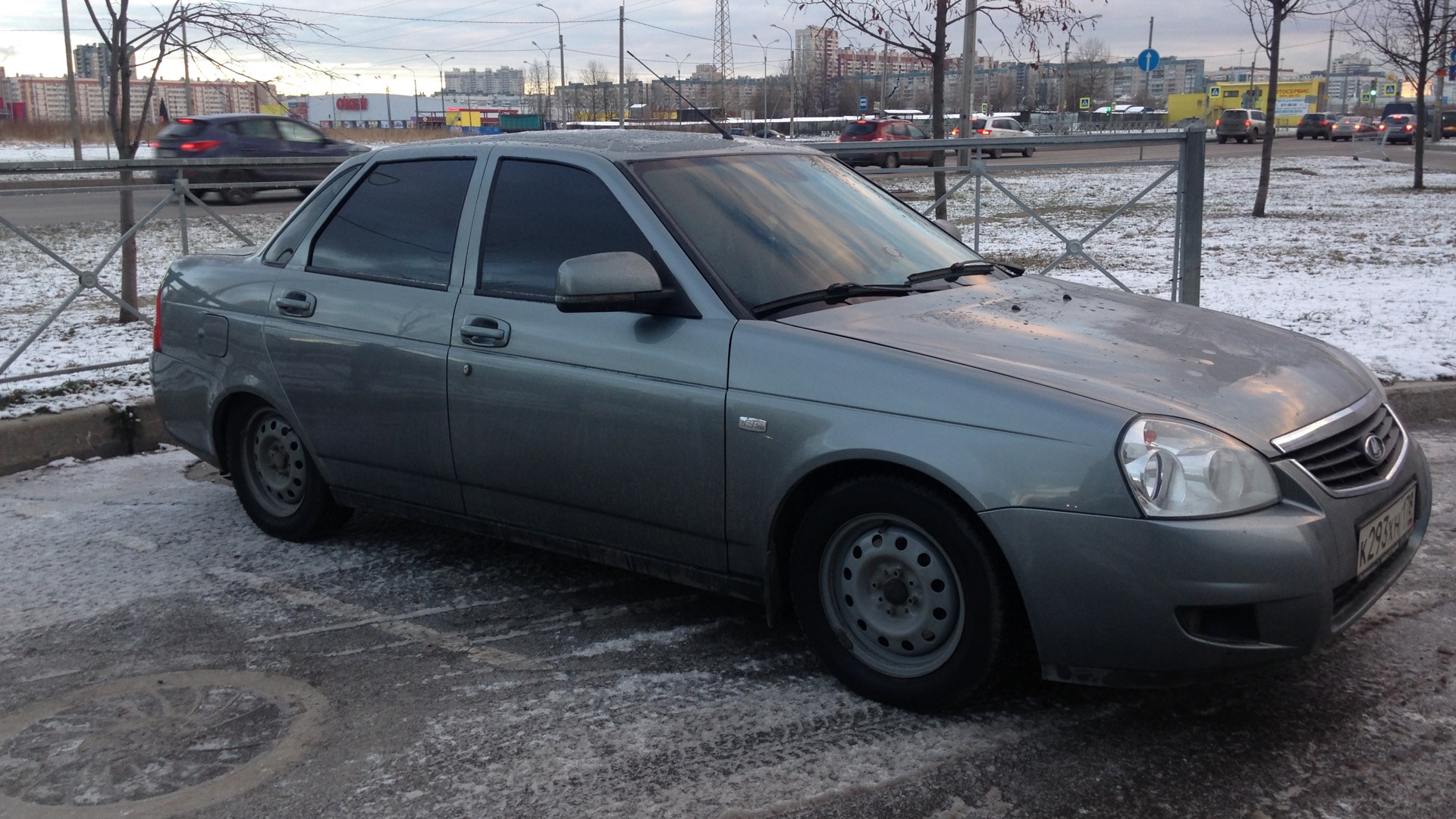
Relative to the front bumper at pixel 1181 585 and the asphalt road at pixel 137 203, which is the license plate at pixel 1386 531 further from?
the asphalt road at pixel 137 203

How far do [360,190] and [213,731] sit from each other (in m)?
2.30

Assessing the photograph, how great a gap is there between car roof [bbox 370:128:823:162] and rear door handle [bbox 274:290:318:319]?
2.13 feet

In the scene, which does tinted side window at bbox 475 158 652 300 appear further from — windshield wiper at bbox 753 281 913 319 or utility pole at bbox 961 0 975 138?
utility pole at bbox 961 0 975 138

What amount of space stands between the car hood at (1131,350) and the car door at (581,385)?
1.43 feet

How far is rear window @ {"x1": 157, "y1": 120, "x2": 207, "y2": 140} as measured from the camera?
22172mm

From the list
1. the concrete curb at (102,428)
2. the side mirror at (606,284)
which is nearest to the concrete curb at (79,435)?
the concrete curb at (102,428)

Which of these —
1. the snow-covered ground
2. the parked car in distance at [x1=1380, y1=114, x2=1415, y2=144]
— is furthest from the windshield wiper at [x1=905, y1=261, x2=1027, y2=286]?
the parked car in distance at [x1=1380, y1=114, x2=1415, y2=144]

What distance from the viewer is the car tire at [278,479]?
5.11 m

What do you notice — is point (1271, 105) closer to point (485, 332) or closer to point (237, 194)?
point (237, 194)

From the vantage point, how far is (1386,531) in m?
3.41

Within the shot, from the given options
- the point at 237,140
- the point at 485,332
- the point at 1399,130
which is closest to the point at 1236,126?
the point at 1399,130

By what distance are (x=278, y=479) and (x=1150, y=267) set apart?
9.28m

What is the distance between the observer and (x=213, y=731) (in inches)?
139

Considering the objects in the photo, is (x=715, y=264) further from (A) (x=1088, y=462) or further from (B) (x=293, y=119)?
(B) (x=293, y=119)
